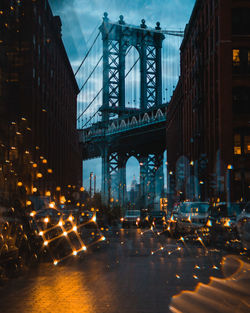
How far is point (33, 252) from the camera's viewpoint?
1545 cm

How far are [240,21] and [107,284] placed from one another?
144 feet

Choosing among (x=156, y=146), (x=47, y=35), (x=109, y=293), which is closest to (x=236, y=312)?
(x=109, y=293)

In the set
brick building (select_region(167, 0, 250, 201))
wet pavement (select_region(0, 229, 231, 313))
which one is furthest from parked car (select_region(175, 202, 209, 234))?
brick building (select_region(167, 0, 250, 201))

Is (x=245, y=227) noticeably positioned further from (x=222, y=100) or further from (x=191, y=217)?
(x=222, y=100)

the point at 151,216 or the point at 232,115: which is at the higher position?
the point at 232,115

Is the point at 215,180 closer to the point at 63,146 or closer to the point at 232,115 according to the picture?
the point at 232,115

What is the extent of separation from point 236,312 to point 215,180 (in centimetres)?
4396

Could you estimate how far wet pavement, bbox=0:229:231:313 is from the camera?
762 centimetres

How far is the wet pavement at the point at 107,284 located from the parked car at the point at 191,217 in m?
8.16

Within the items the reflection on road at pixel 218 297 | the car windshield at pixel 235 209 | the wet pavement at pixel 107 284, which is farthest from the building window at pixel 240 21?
the reflection on road at pixel 218 297

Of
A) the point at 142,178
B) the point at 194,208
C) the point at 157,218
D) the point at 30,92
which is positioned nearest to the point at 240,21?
the point at 157,218

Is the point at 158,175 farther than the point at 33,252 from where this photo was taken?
Yes

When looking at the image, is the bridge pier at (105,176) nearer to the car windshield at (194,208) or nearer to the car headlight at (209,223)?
the car windshield at (194,208)

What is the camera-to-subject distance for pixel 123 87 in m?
97.6
